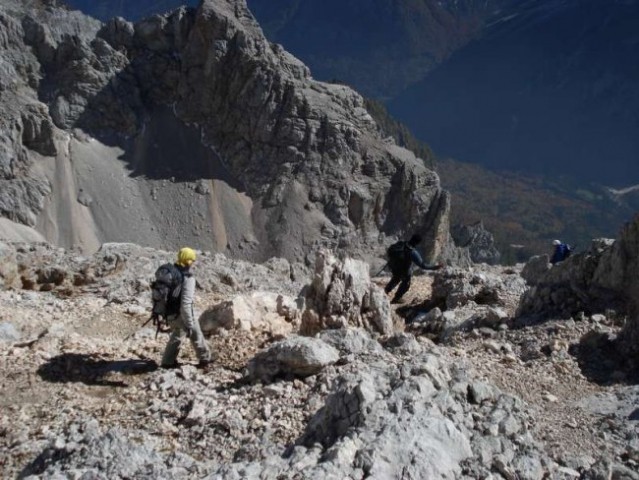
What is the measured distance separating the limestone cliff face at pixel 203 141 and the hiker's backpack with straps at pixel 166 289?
65481 millimetres

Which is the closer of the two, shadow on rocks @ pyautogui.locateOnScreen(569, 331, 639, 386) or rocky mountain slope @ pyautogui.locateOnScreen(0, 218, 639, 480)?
rocky mountain slope @ pyautogui.locateOnScreen(0, 218, 639, 480)

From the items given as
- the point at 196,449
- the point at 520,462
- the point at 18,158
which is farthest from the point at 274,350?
the point at 18,158

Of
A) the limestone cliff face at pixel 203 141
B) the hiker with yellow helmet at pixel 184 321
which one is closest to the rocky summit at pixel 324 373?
the hiker with yellow helmet at pixel 184 321

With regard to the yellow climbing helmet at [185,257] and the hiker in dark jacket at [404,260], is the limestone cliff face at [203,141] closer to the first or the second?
the hiker in dark jacket at [404,260]

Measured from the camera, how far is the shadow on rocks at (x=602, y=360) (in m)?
12.1

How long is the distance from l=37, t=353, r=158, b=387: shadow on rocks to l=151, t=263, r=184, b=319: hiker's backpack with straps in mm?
1140

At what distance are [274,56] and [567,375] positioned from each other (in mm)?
79821

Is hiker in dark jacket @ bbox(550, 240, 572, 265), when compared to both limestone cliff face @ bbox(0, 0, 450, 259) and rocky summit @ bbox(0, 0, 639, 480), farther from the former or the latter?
limestone cliff face @ bbox(0, 0, 450, 259)

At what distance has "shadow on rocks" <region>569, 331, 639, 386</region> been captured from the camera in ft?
39.7

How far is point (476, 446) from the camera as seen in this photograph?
805 cm

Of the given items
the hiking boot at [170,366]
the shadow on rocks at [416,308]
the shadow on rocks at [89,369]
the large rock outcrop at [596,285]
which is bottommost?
the shadow on rocks at [89,369]

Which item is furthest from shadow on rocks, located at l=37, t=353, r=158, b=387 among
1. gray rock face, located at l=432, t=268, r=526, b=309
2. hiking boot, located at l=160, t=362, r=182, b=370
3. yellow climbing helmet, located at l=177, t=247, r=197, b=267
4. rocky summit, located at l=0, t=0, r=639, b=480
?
gray rock face, located at l=432, t=268, r=526, b=309

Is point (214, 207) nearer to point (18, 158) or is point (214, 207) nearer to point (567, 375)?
point (18, 158)

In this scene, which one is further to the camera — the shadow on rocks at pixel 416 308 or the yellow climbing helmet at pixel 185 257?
the shadow on rocks at pixel 416 308
